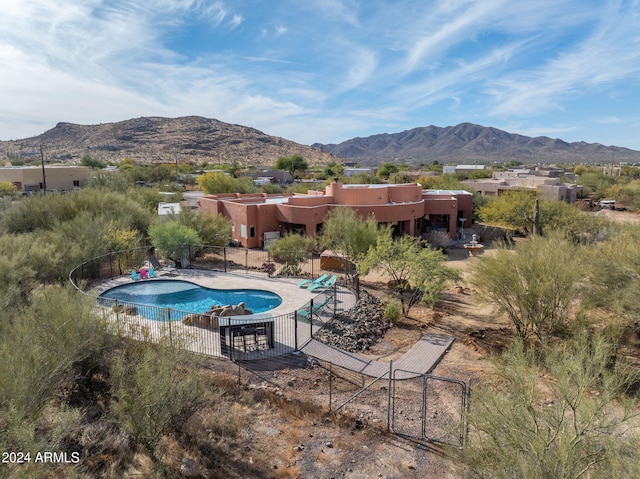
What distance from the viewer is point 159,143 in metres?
125

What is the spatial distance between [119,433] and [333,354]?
22.8 feet

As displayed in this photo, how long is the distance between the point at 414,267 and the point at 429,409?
7.75 metres

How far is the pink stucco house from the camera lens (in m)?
31.7

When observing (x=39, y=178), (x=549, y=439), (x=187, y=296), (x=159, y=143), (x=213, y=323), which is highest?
(x=159, y=143)

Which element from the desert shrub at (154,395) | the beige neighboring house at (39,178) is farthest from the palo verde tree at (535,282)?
the beige neighboring house at (39,178)

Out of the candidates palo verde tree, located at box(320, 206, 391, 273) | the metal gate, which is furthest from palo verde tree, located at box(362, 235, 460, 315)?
the metal gate

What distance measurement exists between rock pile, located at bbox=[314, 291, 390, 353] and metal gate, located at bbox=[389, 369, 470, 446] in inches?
95.2

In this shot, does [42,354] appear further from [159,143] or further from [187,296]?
[159,143]

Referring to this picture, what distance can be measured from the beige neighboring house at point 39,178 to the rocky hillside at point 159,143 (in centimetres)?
5704

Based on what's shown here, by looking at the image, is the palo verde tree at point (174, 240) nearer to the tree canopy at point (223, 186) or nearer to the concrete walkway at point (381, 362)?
the concrete walkway at point (381, 362)

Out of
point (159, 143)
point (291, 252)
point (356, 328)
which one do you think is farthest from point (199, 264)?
point (159, 143)

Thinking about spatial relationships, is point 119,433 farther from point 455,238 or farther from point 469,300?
point 455,238

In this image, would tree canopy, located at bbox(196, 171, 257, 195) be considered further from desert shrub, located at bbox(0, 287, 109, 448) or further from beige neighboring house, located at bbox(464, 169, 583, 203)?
desert shrub, located at bbox(0, 287, 109, 448)

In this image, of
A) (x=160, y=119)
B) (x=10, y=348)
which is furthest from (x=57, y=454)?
(x=160, y=119)
